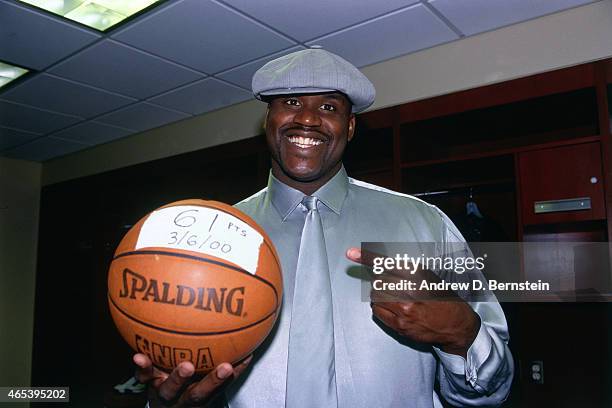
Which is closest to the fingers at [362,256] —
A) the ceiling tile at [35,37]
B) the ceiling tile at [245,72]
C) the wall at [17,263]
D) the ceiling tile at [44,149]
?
the ceiling tile at [245,72]

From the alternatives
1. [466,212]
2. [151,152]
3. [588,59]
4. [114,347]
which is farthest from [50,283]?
[588,59]

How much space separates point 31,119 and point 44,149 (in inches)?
35.3

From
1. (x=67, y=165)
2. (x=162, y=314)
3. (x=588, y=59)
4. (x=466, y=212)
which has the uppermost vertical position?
(x=67, y=165)

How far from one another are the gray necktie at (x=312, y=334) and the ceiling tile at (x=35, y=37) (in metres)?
1.85

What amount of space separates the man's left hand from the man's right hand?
→ 27cm

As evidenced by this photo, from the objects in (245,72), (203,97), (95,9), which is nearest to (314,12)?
(245,72)

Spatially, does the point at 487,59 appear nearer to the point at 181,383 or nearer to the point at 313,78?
the point at 313,78

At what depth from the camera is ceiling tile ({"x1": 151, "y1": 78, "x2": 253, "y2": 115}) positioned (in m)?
3.12

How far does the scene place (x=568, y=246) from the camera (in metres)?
2.48

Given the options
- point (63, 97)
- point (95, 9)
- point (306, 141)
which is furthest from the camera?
point (63, 97)

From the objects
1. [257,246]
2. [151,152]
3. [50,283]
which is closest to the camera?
[257,246]

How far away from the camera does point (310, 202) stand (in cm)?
121

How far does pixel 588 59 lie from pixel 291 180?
61.3 inches

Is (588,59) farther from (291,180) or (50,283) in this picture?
(50,283)
